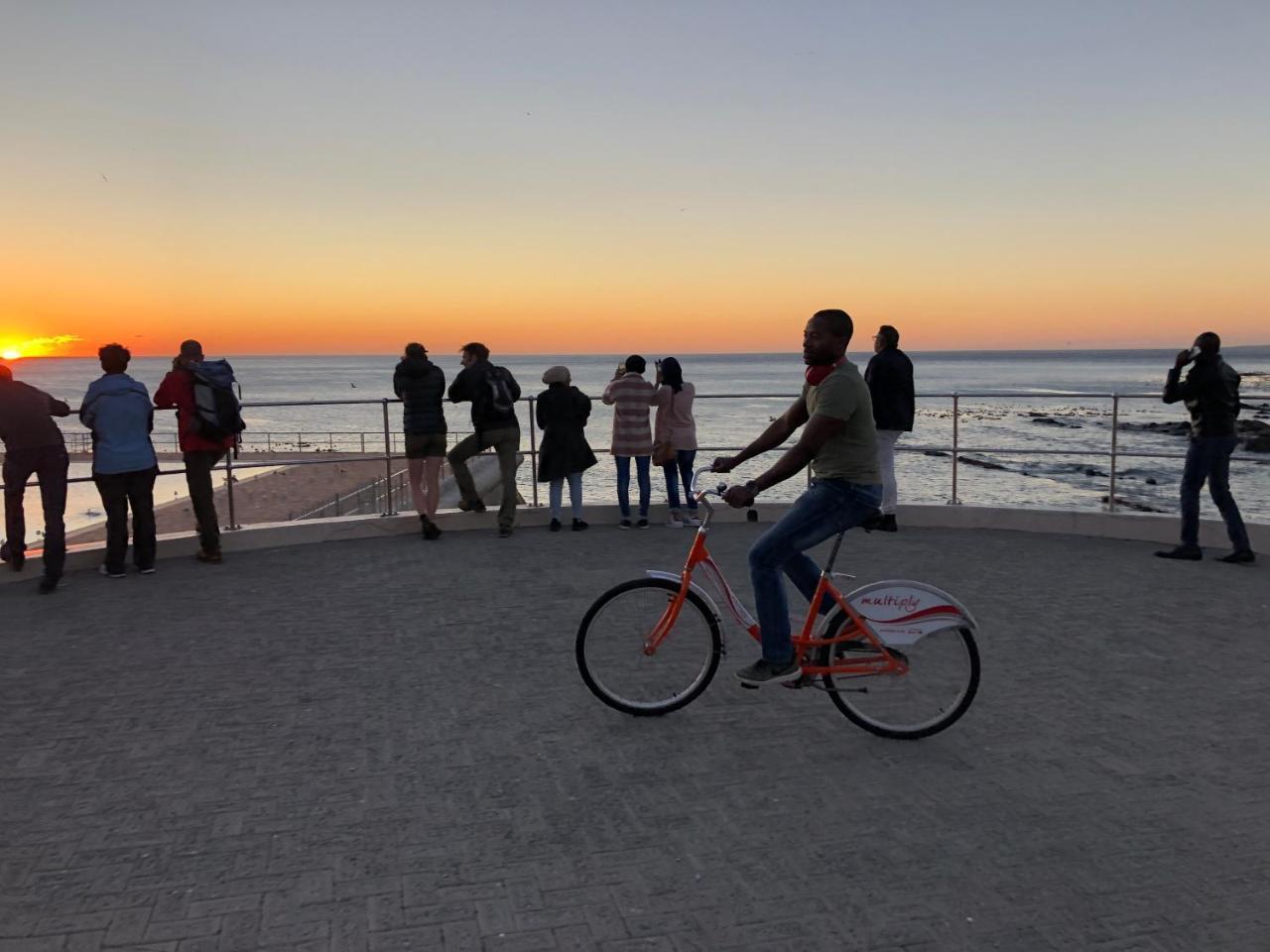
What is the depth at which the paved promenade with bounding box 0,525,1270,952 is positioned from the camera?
290cm

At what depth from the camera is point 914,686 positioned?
14.0 feet

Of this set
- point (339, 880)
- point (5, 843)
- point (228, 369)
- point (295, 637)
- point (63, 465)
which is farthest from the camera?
point (228, 369)

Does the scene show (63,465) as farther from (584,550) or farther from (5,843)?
(5,843)

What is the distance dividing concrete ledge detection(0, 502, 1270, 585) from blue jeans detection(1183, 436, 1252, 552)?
63 cm

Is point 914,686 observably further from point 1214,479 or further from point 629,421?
point 629,421

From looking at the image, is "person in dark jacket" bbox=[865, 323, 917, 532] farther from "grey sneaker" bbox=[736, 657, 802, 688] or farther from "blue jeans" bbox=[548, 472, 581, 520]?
"grey sneaker" bbox=[736, 657, 802, 688]

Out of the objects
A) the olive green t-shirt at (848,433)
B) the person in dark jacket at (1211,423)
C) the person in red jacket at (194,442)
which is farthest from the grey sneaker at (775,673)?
the person in red jacket at (194,442)

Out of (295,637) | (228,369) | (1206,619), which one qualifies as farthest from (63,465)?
(1206,619)

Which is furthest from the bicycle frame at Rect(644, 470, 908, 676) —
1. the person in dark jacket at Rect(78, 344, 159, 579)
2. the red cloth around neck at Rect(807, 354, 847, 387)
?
the person in dark jacket at Rect(78, 344, 159, 579)

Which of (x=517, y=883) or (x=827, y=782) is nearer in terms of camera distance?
(x=517, y=883)

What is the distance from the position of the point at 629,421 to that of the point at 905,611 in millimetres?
5812

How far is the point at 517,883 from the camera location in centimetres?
310

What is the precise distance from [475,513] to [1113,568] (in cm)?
584

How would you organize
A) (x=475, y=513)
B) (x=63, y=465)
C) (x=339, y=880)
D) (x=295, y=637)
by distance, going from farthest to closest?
(x=475, y=513), (x=63, y=465), (x=295, y=637), (x=339, y=880)
